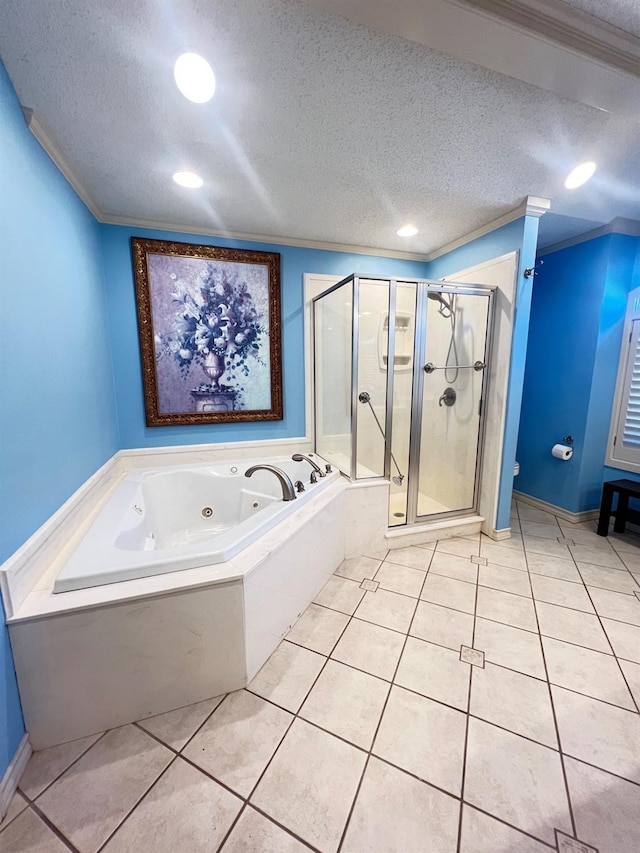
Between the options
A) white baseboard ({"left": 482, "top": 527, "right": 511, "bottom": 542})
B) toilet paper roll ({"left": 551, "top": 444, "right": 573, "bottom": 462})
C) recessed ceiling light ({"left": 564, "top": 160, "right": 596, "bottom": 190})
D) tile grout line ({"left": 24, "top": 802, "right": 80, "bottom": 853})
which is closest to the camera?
tile grout line ({"left": 24, "top": 802, "right": 80, "bottom": 853})

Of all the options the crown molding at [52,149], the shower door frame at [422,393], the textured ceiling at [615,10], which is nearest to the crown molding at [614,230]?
the shower door frame at [422,393]

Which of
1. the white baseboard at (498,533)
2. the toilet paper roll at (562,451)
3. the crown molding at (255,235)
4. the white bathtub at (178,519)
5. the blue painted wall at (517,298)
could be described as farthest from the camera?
the toilet paper roll at (562,451)

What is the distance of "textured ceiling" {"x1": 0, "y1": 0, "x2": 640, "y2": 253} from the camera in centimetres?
99

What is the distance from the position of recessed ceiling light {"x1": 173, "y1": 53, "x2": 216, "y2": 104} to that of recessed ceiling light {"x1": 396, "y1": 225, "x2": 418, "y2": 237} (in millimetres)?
1610

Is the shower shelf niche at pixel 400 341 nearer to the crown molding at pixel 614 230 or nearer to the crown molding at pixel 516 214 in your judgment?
the crown molding at pixel 516 214

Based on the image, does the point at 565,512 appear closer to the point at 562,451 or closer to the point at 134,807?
the point at 562,451

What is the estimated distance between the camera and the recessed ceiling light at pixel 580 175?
1683 mm

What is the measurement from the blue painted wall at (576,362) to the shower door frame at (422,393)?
→ 928 millimetres

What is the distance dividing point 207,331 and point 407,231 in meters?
1.71

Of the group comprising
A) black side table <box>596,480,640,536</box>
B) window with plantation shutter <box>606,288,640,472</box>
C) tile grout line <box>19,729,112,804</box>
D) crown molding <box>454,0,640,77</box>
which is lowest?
tile grout line <box>19,729,112,804</box>

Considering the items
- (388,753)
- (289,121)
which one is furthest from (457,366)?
(388,753)

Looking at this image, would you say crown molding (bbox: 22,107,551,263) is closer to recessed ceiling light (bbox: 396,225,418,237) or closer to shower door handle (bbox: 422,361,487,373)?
recessed ceiling light (bbox: 396,225,418,237)

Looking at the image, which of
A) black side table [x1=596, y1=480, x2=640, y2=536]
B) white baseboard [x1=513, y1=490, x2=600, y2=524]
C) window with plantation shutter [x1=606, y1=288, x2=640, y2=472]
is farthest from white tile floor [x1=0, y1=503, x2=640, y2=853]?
window with plantation shutter [x1=606, y1=288, x2=640, y2=472]

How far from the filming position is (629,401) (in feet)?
8.49
